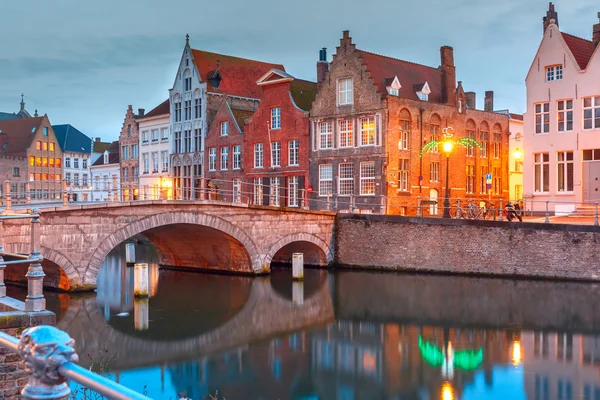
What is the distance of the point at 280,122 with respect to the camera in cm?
4094

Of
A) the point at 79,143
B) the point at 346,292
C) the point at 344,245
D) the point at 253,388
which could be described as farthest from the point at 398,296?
the point at 79,143

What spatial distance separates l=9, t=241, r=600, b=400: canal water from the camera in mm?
13766

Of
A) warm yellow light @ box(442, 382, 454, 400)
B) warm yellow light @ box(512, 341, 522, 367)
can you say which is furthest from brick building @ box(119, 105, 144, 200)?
warm yellow light @ box(442, 382, 454, 400)

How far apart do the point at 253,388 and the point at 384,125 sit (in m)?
24.5

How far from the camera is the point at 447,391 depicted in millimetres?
13336

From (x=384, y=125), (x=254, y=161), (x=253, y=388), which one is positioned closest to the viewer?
(x=253, y=388)

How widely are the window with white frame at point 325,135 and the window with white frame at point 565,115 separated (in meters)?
12.1

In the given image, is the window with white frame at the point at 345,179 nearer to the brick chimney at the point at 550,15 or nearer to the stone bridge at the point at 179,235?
the stone bridge at the point at 179,235

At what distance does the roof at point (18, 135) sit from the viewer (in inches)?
2768

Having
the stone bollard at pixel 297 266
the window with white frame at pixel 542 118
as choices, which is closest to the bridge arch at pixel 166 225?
the stone bollard at pixel 297 266

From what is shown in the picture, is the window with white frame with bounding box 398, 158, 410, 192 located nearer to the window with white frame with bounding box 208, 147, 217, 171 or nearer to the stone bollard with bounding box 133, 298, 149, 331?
the window with white frame with bounding box 208, 147, 217, 171

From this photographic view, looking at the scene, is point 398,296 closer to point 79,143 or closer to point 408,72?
point 408,72

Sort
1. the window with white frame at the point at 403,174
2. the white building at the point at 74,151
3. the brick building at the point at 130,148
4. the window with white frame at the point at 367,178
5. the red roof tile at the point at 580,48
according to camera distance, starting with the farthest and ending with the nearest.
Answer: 1. the white building at the point at 74,151
2. the brick building at the point at 130,148
3. the window with white frame at the point at 403,174
4. the window with white frame at the point at 367,178
5. the red roof tile at the point at 580,48

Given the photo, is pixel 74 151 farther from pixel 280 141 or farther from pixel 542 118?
pixel 542 118
